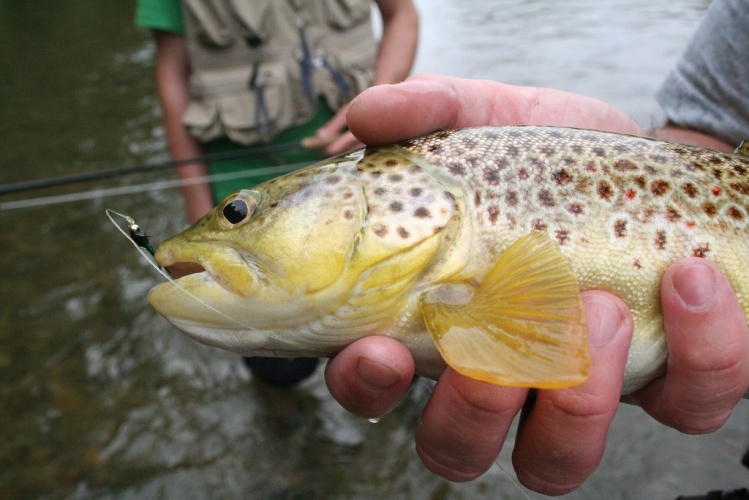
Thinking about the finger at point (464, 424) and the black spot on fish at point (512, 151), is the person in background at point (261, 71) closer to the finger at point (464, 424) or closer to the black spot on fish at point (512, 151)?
the black spot on fish at point (512, 151)

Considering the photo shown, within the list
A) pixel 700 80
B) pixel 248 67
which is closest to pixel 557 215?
pixel 700 80

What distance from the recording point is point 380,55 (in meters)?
3.56

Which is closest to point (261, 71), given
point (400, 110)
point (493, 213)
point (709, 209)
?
point (400, 110)

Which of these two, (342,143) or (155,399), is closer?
(342,143)

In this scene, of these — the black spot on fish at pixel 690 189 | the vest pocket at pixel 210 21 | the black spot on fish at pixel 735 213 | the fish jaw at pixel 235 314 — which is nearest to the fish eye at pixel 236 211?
the fish jaw at pixel 235 314

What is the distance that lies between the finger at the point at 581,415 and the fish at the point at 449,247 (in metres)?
0.09

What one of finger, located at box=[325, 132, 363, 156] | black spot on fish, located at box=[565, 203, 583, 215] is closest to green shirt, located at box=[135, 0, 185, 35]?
finger, located at box=[325, 132, 363, 156]

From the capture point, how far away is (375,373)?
1.50m

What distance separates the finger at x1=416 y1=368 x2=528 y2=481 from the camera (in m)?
1.54

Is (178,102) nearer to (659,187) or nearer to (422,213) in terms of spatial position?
(422,213)

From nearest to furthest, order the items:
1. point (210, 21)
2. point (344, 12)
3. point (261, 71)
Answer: point (210, 21)
point (261, 71)
point (344, 12)

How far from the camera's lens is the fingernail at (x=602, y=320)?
1.47 metres

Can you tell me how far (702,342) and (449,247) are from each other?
2.35 feet

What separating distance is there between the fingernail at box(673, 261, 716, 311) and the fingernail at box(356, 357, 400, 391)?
77 centimetres
